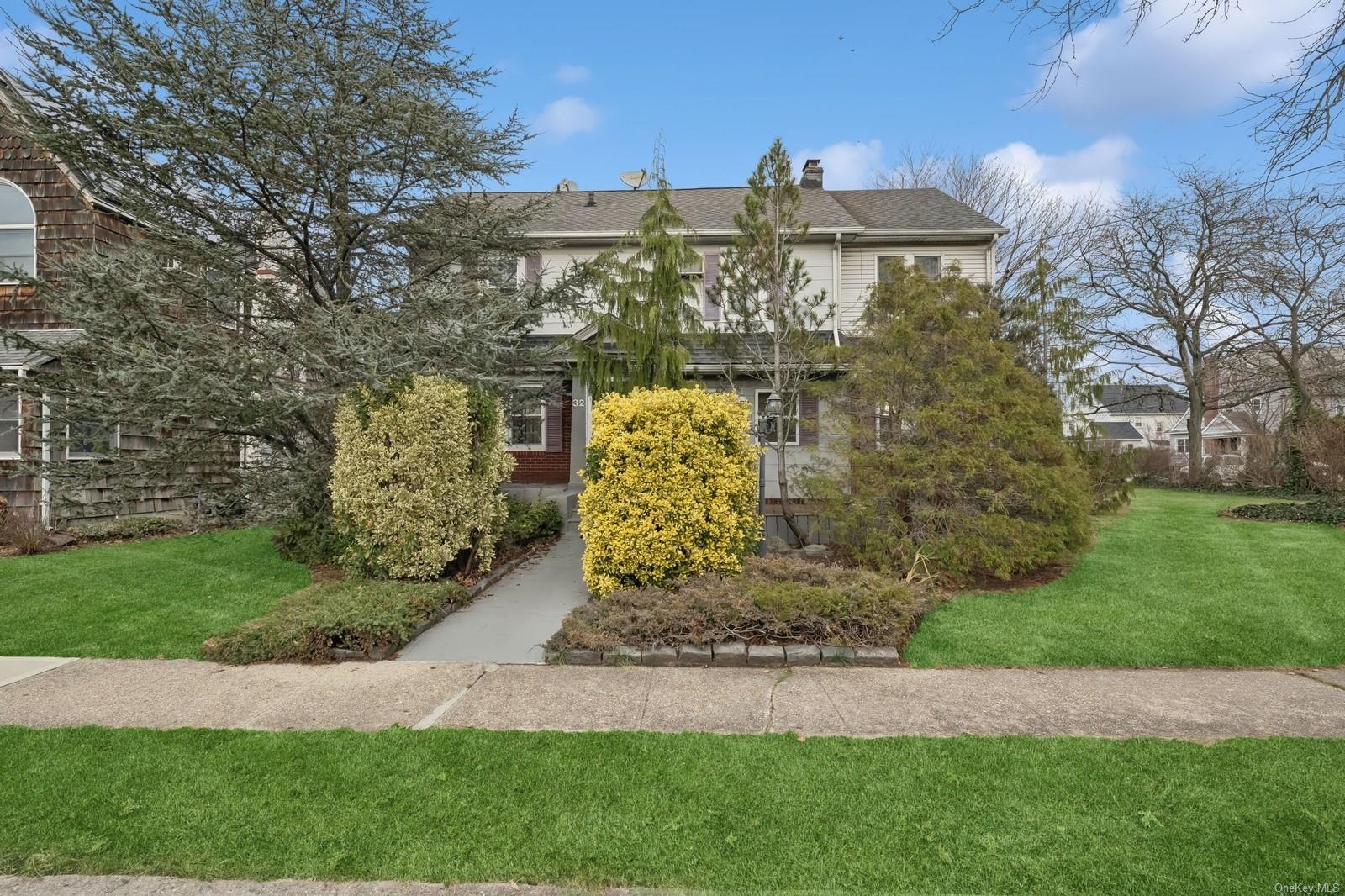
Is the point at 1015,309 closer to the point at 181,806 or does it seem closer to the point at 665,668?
the point at 665,668

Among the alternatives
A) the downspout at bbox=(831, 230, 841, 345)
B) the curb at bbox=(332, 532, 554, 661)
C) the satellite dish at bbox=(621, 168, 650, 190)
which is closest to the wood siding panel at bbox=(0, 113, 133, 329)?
the curb at bbox=(332, 532, 554, 661)

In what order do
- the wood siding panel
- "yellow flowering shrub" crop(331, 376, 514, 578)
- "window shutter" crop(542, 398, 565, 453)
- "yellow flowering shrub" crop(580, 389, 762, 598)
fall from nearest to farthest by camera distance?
"yellow flowering shrub" crop(580, 389, 762, 598), "yellow flowering shrub" crop(331, 376, 514, 578), the wood siding panel, "window shutter" crop(542, 398, 565, 453)

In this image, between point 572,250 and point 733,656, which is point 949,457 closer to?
point 733,656

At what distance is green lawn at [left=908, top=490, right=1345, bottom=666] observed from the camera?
5.38 meters

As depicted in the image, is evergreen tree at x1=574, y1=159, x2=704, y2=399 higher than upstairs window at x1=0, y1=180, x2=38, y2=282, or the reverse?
upstairs window at x1=0, y1=180, x2=38, y2=282

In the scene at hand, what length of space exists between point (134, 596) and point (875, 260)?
14.7m

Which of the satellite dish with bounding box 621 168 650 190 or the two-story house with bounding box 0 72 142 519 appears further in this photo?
the satellite dish with bounding box 621 168 650 190

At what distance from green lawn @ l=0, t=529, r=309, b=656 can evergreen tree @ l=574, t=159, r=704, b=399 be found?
453 centimetres

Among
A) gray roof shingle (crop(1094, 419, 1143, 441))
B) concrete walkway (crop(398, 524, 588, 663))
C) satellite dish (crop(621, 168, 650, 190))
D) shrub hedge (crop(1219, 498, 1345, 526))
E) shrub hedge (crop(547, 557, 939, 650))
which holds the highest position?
satellite dish (crop(621, 168, 650, 190))

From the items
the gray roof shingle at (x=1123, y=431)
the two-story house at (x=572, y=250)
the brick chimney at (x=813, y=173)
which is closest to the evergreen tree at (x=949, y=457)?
the two-story house at (x=572, y=250)

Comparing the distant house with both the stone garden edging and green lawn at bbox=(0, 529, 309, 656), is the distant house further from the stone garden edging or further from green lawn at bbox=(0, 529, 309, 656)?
green lawn at bbox=(0, 529, 309, 656)

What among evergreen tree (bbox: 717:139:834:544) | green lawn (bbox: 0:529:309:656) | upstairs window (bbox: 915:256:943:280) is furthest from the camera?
upstairs window (bbox: 915:256:943:280)

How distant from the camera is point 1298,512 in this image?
11.9m

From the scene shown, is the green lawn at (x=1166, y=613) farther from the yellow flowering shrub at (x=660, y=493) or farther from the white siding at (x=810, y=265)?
the white siding at (x=810, y=265)
